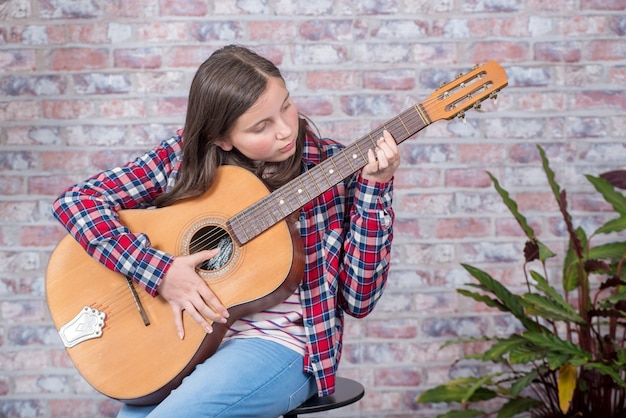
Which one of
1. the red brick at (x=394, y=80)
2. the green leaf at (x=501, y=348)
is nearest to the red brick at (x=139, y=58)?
the red brick at (x=394, y=80)

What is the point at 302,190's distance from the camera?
5.30 feet

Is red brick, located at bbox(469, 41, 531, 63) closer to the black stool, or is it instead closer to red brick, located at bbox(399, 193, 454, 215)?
red brick, located at bbox(399, 193, 454, 215)

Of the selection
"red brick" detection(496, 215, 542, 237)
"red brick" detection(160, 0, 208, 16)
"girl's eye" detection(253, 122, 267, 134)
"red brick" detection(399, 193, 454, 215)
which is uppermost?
"red brick" detection(160, 0, 208, 16)

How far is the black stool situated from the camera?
1661 mm

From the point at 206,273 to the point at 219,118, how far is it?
0.33 m

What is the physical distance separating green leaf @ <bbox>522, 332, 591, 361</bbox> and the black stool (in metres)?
0.71

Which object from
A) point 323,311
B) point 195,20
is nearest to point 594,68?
point 195,20

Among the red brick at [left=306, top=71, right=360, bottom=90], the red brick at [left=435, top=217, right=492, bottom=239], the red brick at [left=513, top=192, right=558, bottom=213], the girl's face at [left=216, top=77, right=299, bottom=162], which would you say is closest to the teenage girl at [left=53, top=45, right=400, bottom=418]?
the girl's face at [left=216, top=77, right=299, bottom=162]

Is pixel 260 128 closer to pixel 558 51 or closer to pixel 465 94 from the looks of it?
pixel 465 94

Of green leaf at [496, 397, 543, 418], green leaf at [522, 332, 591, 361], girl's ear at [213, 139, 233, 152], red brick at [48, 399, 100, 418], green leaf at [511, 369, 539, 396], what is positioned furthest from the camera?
red brick at [48, 399, 100, 418]

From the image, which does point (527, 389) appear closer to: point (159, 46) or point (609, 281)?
point (609, 281)

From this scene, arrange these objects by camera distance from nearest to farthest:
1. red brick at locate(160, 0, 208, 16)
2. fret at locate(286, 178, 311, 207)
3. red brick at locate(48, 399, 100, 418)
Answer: fret at locate(286, 178, 311, 207), red brick at locate(160, 0, 208, 16), red brick at locate(48, 399, 100, 418)

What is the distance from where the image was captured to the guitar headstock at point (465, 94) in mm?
1550

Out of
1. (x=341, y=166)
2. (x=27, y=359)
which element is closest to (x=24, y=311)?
(x=27, y=359)
